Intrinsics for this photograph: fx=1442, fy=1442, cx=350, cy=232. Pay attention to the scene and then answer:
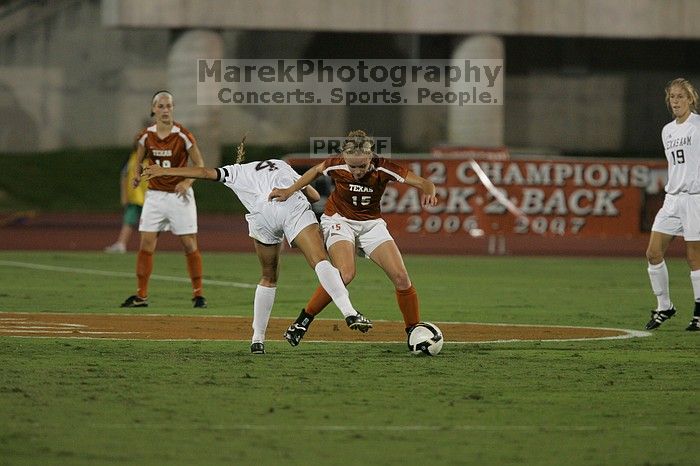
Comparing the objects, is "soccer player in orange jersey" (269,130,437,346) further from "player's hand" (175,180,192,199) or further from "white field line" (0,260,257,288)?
"white field line" (0,260,257,288)

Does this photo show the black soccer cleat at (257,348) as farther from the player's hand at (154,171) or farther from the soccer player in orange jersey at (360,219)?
the player's hand at (154,171)

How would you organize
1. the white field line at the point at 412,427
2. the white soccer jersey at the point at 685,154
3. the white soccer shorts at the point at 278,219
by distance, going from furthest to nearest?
the white soccer jersey at the point at 685,154
the white soccer shorts at the point at 278,219
the white field line at the point at 412,427

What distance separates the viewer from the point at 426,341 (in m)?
11.5

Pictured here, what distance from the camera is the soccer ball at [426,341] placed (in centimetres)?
1155

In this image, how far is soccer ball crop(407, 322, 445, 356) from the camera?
1155cm

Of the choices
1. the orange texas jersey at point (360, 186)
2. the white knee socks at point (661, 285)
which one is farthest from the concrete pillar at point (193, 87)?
the orange texas jersey at point (360, 186)

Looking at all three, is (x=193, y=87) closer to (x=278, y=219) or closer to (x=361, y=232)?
(x=361, y=232)

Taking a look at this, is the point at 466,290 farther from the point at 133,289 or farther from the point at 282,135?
the point at 282,135

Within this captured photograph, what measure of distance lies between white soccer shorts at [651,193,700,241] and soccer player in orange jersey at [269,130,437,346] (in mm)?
3297

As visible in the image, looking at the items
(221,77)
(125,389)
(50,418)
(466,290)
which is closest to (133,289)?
(466,290)

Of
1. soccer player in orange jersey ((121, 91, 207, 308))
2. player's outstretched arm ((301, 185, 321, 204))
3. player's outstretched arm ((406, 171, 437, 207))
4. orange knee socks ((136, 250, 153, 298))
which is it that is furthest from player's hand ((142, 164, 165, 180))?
orange knee socks ((136, 250, 153, 298))

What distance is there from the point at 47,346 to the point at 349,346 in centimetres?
255

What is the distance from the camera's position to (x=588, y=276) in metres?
22.1

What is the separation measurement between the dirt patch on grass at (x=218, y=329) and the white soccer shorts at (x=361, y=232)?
128cm
